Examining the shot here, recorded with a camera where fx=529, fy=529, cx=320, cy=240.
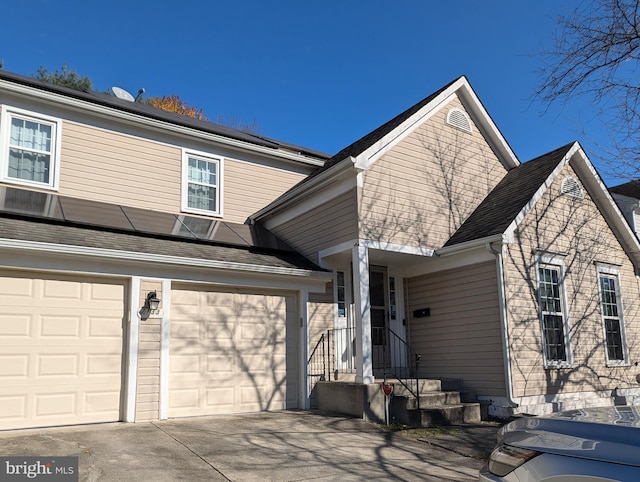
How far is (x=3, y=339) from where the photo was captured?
24.7ft

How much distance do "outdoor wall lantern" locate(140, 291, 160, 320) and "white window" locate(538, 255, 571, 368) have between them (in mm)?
7007

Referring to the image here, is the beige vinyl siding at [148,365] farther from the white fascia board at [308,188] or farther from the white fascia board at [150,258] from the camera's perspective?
the white fascia board at [308,188]

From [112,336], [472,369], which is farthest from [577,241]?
[112,336]

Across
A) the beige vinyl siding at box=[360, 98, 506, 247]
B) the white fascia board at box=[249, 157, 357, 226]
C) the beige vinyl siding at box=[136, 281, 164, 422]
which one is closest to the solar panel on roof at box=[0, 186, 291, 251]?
the white fascia board at box=[249, 157, 357, 226]

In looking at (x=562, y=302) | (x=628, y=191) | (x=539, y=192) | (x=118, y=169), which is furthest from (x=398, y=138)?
(x=628, y=191)

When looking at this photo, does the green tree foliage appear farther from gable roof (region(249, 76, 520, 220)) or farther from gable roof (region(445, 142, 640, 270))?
gable roof (region(445, 142, 640, 270))

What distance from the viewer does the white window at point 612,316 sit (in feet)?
37.8

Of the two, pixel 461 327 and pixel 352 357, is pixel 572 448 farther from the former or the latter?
pixel 352 357

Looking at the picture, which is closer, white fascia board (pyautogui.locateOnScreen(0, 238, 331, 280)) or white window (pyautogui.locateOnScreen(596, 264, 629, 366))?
white fascia board (pyautogui.locateOnScreen(0, 238, 331, 280))

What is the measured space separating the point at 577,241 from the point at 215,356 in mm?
7909

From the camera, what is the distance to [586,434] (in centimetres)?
262

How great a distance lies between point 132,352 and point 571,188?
9.36 metres

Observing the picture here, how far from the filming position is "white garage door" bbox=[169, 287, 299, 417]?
8930 mm

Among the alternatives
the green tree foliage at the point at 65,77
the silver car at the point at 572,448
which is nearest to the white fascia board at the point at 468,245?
the silver car at the point at 572,448
